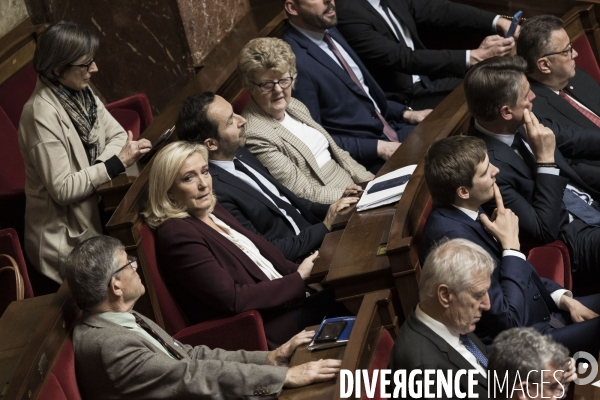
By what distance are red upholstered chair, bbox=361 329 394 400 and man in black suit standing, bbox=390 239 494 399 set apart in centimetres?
6

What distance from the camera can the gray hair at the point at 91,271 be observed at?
Answer: 215 centimetres

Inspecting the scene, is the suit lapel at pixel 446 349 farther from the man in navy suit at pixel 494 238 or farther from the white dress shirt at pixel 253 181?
the white dress shirt at pixel 253 181

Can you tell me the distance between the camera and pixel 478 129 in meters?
2.69

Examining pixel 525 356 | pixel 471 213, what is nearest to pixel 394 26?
pixel 471 213

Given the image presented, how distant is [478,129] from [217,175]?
0.73 meters

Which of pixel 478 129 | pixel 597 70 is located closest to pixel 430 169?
pixel 478 129

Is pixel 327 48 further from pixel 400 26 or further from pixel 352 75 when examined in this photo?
pixel 400 26

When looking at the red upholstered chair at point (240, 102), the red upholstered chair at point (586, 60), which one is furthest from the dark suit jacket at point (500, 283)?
the red upholstered chair at point (586, 60)

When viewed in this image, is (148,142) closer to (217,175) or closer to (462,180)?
(217,175)

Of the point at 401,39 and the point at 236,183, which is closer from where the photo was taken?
the point at 236,183

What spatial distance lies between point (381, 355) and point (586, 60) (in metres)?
1.86

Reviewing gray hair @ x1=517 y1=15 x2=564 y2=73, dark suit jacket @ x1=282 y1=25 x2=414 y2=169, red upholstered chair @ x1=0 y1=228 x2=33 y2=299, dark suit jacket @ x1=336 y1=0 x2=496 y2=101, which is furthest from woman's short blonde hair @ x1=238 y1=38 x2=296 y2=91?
red upholstered chair @ x1=0 y1=228 x2=33 y2=299

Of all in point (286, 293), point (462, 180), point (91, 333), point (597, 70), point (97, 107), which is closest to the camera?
point (91, 333)

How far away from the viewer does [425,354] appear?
6.10 ft
